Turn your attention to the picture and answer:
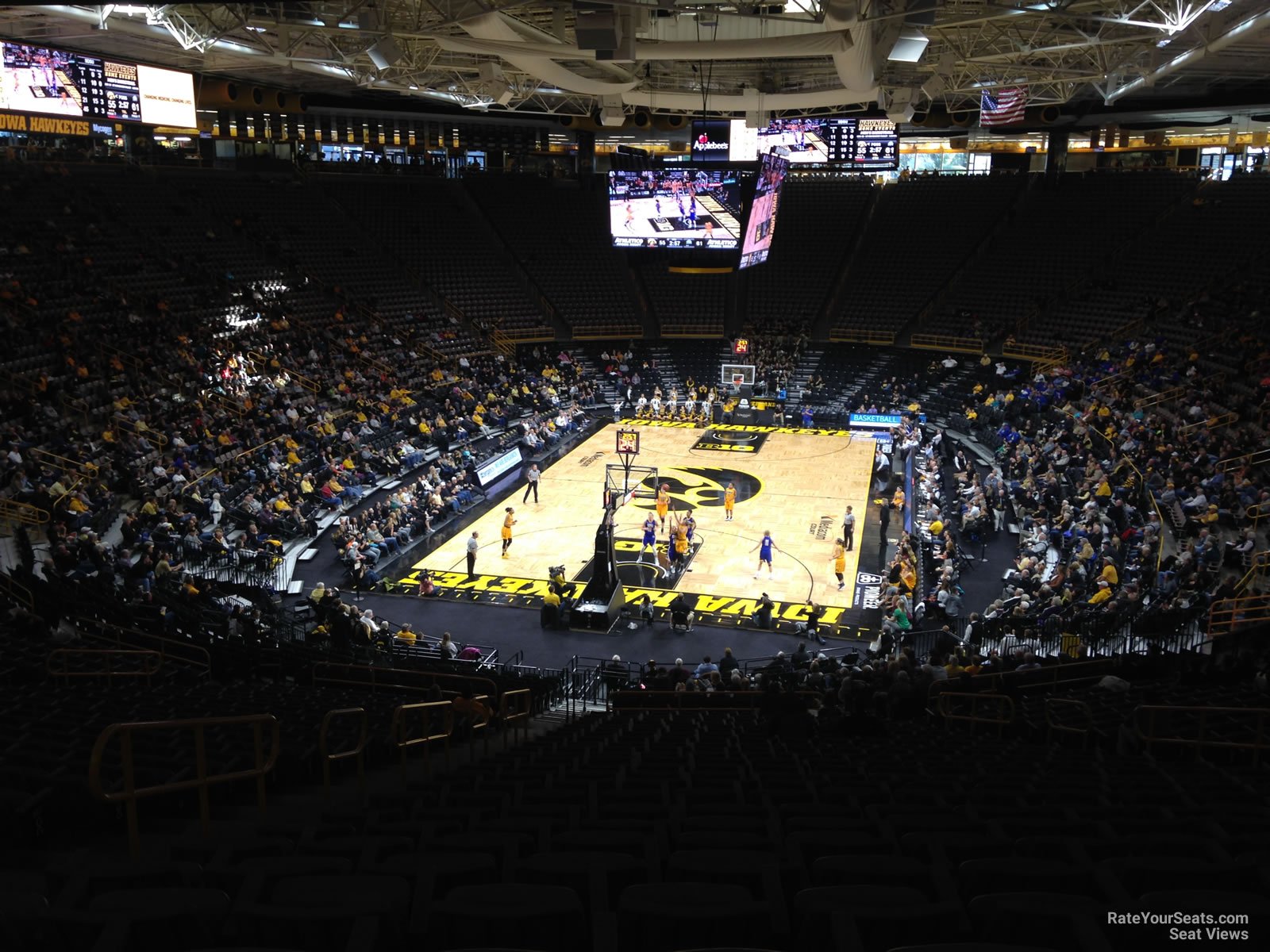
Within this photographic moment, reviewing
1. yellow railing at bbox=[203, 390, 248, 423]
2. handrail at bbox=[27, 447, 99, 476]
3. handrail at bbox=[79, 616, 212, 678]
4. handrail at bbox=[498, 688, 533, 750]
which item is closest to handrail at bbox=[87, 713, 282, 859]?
handrail at bbox=[498, 688, 533, 750]

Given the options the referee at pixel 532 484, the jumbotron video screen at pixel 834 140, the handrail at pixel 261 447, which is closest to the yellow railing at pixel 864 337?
the jumbotron video screen at pixel 834 140

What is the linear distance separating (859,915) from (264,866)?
2252mm

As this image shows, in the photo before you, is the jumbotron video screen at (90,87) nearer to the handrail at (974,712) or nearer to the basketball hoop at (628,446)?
the basketball hoop at (628,446)

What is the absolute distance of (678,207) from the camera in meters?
29.2

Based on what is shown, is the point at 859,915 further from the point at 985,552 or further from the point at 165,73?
the point at 165,73

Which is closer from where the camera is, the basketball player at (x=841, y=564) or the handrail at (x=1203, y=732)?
the handrail at (x=1203, y=732)

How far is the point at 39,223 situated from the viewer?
35.4 metres

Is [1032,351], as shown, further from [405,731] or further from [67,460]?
[405,731]

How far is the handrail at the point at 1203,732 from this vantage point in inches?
363

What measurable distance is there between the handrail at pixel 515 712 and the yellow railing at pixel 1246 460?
1837 cm

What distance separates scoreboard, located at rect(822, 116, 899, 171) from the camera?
4306 cm

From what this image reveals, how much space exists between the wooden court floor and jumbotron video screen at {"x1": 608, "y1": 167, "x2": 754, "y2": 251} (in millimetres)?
8095

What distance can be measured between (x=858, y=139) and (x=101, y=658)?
123 feet

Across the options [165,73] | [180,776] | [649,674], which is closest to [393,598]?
[649,674]
